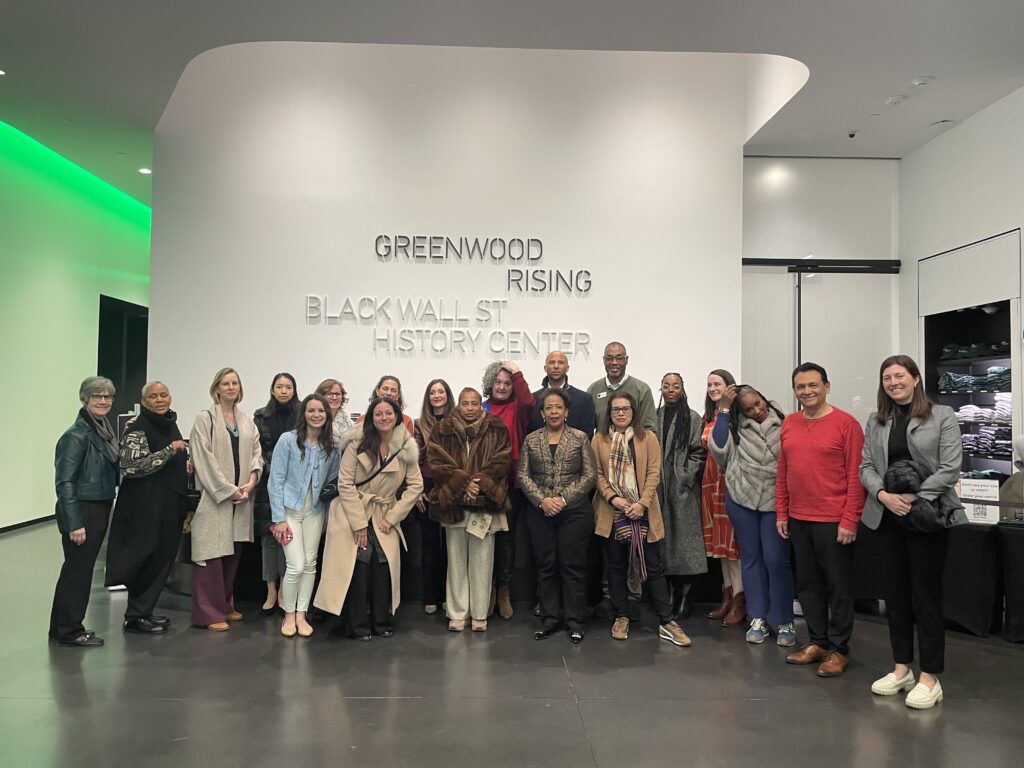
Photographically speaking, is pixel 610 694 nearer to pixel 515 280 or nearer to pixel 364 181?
pixel 515 280

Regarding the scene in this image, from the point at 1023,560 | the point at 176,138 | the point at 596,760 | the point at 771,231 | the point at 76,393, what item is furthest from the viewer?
the point at 76,393

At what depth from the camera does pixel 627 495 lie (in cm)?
509

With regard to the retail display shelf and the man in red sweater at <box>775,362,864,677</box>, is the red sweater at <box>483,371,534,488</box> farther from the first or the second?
the retail display shelf

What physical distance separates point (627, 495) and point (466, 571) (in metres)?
1.24

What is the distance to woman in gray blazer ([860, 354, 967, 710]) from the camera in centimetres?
386

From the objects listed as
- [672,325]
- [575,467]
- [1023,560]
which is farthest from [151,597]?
[1023,560]

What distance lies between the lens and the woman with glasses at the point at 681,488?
5.43m

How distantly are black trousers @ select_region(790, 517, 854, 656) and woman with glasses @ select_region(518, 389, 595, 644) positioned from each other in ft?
4.39

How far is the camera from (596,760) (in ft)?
10.8

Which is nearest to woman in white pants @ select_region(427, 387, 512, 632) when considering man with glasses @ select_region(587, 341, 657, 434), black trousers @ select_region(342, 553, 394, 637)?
black trousers @ select_region(342, 553, 394, 637)

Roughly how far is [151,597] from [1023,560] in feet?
18.8

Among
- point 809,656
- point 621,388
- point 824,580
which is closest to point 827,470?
point 824,580

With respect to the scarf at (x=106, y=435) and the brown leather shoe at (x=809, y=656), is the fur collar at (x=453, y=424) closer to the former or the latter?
the scarf at (x=106, y=435)

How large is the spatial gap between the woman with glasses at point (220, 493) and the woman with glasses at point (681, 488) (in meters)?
2.90
